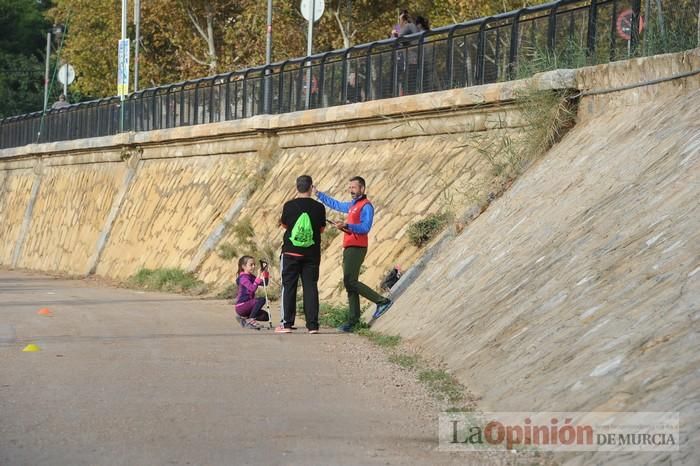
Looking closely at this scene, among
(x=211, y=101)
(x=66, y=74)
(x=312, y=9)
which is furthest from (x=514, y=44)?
(x=66, y=74)

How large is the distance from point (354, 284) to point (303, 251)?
25.6 inches

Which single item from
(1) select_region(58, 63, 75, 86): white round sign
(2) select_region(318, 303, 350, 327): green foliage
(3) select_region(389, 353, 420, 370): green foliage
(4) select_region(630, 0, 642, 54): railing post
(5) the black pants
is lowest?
(3) select_region(389, 353, 420, 370): green foliage

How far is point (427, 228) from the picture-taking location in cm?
1573

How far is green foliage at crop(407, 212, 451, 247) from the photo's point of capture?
15641 mm

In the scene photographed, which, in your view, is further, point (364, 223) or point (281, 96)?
point (281, 96)

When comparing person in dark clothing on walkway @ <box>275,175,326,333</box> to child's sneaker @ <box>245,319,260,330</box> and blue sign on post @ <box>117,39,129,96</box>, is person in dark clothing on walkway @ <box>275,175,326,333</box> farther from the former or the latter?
blue sign on post @ <box>117,39,129,96</box>

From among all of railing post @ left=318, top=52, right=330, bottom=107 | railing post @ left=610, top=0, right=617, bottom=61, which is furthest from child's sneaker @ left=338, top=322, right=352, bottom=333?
railing post @ left=318, top=52, right=330, bottom=107

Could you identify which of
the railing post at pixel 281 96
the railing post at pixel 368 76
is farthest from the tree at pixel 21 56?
the railing post at pixel 368 76

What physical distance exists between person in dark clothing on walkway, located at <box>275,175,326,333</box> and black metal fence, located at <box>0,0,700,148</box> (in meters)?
3.29

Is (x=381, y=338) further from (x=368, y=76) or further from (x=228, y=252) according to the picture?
(x=368, y=76)

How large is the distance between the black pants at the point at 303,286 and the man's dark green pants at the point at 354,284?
13.0 inches

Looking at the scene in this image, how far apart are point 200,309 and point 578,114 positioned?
20.0 feet

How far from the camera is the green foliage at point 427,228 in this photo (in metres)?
15.6

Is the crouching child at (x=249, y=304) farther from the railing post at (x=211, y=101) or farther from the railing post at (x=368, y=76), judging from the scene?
the railing post at (x=211, y=101)
